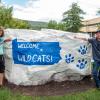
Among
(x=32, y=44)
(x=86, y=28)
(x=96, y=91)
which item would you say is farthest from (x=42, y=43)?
(x=86, y=28)

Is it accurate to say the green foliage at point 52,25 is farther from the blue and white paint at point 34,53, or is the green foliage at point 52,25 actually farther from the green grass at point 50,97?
the green grass at point 50,97

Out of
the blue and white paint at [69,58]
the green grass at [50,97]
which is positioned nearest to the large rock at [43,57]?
the blue and white paint at [69,58]

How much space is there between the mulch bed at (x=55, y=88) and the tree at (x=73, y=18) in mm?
29795

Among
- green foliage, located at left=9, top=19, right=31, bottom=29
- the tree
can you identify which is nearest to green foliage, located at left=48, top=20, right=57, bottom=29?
the tree

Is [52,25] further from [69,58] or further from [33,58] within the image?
[33,58]

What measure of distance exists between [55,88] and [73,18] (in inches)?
1267

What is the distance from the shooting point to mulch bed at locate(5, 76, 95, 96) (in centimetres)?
866

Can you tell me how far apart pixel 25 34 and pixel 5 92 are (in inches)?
89.2

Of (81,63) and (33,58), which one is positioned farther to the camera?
(81,63)

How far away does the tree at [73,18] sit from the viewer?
129ft

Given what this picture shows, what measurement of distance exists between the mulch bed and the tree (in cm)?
2980

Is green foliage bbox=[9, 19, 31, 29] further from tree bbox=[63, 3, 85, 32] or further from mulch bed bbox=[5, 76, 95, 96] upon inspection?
mulch bed bbox=[5, 76, 95, 96]

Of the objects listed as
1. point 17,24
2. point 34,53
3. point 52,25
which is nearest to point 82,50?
point 34,53

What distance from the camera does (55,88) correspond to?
9.26m
